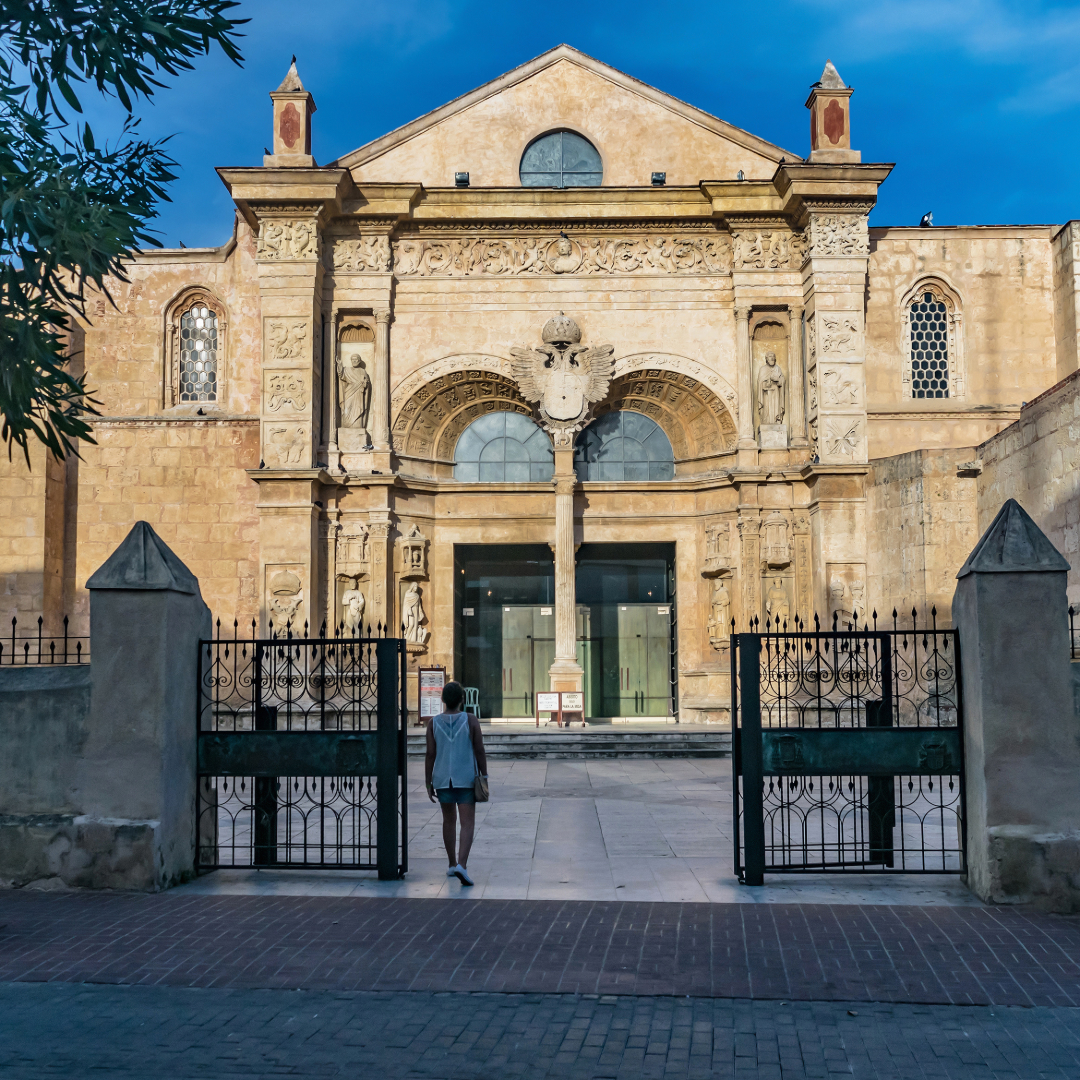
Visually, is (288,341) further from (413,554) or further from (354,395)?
(413,554)

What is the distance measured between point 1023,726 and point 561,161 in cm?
1961

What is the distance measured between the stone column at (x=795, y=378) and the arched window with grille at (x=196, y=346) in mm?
12544

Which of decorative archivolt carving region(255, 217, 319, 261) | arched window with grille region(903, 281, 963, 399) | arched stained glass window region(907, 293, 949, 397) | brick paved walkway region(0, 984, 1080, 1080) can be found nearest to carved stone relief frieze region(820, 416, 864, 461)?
arched window with grille region(903, 281, 963, 399)

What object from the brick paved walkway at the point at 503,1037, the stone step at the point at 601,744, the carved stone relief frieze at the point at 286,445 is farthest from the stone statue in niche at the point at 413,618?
the brick paved walkway at the point at 503,1037

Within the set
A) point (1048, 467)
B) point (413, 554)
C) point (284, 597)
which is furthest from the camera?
point (413, 554)

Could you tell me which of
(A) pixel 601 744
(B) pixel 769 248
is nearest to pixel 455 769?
(A) pixel 601 744

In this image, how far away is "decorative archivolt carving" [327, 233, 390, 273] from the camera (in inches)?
957

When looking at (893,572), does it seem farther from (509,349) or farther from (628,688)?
(509,349)

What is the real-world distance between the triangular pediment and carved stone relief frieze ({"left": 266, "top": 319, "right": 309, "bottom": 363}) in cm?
387

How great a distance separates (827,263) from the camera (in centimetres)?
2347

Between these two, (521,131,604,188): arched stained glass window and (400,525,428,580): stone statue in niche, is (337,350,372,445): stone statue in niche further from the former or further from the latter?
(521,131,604,188): arched stained glass window

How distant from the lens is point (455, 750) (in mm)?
9500

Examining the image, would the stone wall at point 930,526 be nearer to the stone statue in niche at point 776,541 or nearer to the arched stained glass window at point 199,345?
the stone statue in niche at point 776,541

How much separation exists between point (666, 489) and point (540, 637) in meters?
4.28
